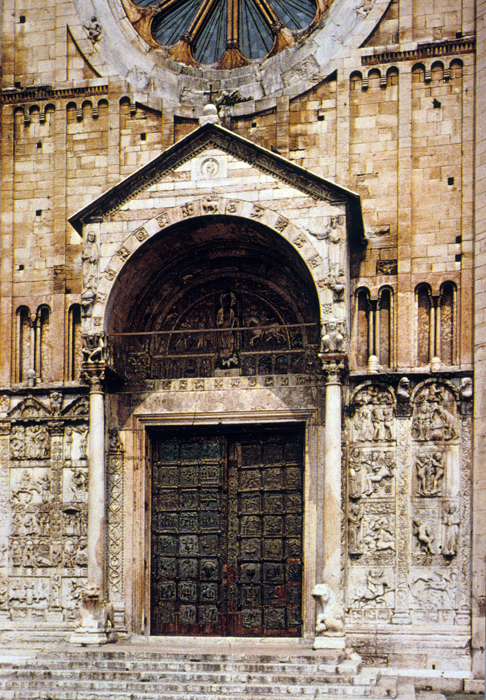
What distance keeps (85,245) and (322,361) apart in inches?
163

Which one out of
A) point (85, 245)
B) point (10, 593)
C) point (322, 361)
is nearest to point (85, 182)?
point (85, 245)

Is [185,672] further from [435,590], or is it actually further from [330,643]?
[435,590]

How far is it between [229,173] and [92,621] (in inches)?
280

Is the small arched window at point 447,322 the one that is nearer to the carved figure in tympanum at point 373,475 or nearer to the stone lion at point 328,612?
the carved figure in tympanum at point 373,475

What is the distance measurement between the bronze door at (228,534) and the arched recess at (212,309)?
4.03 feet

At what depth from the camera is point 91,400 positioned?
58.7ft

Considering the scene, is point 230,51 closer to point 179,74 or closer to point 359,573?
point 179,74

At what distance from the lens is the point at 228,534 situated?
726 inches

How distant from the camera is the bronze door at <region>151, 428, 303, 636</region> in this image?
18141mm

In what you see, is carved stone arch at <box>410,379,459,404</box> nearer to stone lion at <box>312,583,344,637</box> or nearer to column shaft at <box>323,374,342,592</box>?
column shaft at <box>323,374,342,592</box>

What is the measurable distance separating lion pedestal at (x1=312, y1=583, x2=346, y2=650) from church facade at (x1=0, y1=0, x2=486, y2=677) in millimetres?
256

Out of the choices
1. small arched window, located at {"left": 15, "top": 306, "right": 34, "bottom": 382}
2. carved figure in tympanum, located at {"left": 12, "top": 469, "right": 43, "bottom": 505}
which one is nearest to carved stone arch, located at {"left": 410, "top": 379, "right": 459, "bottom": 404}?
carved figure in tympanum, located at {"left": 12, "top": 469, "right": 43, "bottom": 505}

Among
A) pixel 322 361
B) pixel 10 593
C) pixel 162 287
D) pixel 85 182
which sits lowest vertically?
pixel 10 593

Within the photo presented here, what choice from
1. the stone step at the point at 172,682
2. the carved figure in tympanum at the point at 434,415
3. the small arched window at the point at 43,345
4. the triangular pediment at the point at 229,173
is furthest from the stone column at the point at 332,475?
the small arched window at the point at 43,345
